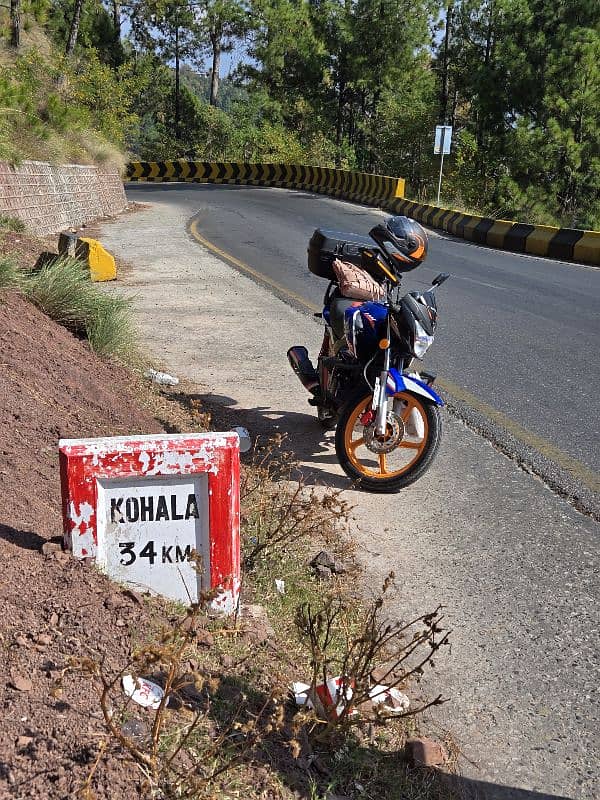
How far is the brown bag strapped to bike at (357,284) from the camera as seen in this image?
196 inches

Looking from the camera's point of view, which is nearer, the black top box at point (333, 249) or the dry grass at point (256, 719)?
the dry grass at point (256, 719)

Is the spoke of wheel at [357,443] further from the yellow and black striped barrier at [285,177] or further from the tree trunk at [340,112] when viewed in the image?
the tree trunk at [340,112]

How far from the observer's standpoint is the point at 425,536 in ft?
13.8

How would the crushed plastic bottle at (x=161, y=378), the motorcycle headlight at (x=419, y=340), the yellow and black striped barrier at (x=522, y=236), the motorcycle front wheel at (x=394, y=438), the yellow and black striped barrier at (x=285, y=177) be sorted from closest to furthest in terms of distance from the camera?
the motorcycle headlight at (x=419, y=340)
the motorcycle front wheel at (x=394, y=438)
the crushed plastic bottle at (x=161, y=378)
the yellow and black striped barrier at (x=522, y=236)
the yellow and black striped barrier at (x=285, y=177)

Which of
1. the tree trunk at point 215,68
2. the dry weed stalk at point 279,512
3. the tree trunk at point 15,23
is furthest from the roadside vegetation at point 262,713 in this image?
the tree trunk at point 215,68

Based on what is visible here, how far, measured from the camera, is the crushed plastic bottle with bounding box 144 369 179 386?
20.6 ft

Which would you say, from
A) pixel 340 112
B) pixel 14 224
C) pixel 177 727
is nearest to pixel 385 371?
Answer: pixel 177 727

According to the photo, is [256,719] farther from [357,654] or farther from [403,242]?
[403,242]

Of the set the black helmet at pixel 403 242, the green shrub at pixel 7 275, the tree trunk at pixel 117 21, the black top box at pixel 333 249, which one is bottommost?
the green shrub at pixel 7 275

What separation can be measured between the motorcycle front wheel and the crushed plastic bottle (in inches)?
75.6

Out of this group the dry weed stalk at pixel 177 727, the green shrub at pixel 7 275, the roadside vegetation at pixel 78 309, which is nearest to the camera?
the dry weed stalk at pixel 177 727

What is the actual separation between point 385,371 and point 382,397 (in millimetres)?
136

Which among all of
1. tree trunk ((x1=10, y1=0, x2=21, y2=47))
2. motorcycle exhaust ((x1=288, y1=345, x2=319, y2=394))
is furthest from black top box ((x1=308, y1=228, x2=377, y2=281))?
tree trunk ((x1=10, y1=0, x2=21, y2=47))

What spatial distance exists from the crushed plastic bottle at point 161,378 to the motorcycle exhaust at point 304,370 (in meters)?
1.05
